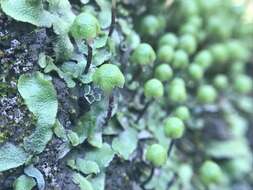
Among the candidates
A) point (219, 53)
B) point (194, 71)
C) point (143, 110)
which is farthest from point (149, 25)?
point (219, 53)

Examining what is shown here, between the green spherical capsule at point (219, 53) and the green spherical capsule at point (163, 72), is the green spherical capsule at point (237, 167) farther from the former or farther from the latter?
the green spherical capsule at point (163, 72)

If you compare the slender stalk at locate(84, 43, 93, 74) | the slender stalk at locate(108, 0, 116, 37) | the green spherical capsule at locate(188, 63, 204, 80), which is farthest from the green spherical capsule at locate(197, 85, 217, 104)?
the slender stalk at locate(84, 43, 93, 74)

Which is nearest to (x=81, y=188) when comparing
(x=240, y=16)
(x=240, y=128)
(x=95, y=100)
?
(x=95, y=100)

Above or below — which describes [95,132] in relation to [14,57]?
below

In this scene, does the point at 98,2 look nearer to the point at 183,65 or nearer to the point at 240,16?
the point at 183,65

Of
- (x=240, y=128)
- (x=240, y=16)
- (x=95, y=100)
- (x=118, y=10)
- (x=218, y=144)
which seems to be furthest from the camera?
(x=240, y=16)

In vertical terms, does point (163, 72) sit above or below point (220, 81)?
above

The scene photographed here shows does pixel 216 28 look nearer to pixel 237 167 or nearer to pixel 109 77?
pixel 237 167

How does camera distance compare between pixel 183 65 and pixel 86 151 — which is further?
pixel 183 65
